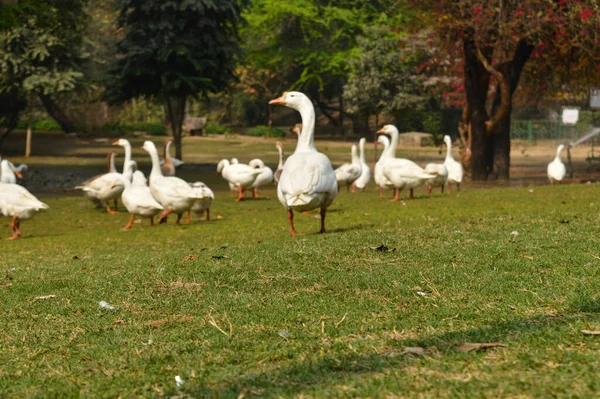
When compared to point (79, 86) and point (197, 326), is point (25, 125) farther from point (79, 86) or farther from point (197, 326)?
point (197, 326)

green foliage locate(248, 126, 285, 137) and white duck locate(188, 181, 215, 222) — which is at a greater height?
green foliage locate(248, 126, 285, 137)

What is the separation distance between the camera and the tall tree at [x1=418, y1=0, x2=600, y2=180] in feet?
71.3

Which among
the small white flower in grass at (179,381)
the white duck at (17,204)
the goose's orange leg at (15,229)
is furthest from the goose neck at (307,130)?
the small white flower in grass at (179,381)

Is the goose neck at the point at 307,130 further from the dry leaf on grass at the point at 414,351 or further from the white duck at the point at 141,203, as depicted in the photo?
the dry leaf on grass at the point at 414,351

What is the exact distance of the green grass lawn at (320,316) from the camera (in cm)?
389

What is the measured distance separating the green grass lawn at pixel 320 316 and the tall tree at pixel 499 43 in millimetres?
12583

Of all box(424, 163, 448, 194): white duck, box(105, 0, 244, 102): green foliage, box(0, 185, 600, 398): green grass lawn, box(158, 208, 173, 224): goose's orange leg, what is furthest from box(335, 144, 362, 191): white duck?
box(105, 0, 244, 102): green foliage

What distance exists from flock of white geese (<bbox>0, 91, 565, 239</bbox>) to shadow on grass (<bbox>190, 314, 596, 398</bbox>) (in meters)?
5.50

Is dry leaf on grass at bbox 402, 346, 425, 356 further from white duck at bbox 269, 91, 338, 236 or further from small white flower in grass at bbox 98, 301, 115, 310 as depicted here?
white duck at bbox 269, 91, 338, 236

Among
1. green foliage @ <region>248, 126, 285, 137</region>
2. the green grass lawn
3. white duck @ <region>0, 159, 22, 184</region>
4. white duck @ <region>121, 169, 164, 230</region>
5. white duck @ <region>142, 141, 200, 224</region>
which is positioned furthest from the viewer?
green foliage @ <region>248, 126, 285, 137</region>

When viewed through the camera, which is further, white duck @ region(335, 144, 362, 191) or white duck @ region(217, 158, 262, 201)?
white duck @ region(335, 144, 362, 191)

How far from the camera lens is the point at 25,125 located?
5988cm

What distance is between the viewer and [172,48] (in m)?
32.7

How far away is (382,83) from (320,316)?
156 ft
